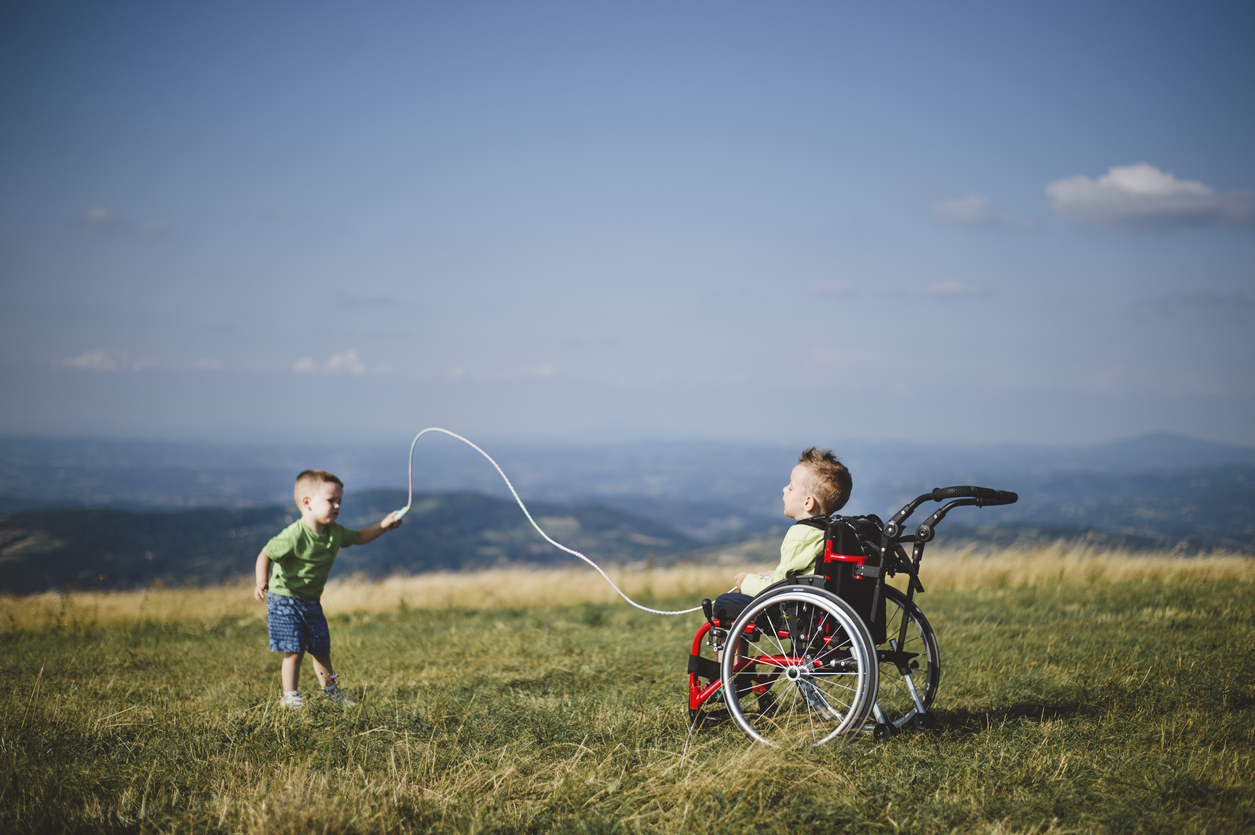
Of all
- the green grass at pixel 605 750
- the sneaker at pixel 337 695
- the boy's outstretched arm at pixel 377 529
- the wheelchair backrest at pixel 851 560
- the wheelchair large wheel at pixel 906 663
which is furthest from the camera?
the boy's outstretched arm at pixel 377 529

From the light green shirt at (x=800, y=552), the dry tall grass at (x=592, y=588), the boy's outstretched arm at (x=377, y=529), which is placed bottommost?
the dry tall grass at (x=592, y=588)

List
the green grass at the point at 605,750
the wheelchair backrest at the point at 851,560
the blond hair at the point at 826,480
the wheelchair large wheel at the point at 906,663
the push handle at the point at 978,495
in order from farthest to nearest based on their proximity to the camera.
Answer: the blond hair at the point at 826,480
the wheelchair large wheel at the point at 906,663
the wheelchair backrest at the point at 851,560
the push handle at the point at 978,495
the green grass at the point at 605,750

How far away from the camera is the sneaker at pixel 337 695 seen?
4.84 metres

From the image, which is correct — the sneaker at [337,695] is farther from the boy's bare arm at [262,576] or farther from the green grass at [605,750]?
the boy's bare arm at [262,576]

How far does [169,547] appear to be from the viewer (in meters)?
164

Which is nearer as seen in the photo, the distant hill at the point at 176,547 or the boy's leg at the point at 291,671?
the boy's leg at the point at 291,671

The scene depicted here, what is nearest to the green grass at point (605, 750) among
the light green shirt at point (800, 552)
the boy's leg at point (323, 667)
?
the boy's leg at point (323, 667)

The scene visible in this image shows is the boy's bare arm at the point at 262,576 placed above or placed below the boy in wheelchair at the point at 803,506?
below

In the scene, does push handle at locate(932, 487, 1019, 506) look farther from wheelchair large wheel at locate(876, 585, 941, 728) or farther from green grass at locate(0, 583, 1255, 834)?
green grass at locate(0, 583, 1255, 834)

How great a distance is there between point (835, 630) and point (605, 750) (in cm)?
143

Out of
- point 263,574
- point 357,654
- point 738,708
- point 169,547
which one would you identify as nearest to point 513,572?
point 357,654

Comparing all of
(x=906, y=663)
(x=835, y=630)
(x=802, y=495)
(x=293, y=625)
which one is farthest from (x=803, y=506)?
(x=293, y=625)

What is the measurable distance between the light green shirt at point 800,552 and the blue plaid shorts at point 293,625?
142 inches

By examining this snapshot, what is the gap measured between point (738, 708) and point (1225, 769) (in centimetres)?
244
